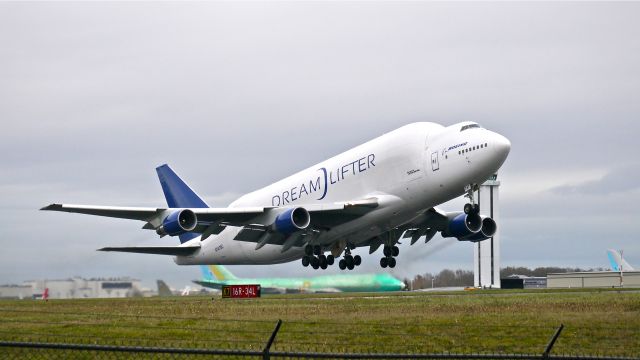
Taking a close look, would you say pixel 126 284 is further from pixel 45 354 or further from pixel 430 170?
pixel 45 354

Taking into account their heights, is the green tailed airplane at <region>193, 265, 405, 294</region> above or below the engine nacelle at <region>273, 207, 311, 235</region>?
below

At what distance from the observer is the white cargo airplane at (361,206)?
134ft

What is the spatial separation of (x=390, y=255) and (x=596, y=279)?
4033cm

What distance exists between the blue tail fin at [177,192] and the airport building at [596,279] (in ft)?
140

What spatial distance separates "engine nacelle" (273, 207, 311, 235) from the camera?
44.5 meters

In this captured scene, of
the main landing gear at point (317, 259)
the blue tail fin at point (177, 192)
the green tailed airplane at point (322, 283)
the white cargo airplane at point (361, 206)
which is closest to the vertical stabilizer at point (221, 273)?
the green tailed airplane at point (322, 283)

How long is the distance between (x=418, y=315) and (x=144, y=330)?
8.80 meters

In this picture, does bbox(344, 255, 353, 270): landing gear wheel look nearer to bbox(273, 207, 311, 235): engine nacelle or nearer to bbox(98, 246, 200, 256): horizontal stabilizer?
bbox(273, 207, 311, 235): engine nacelle

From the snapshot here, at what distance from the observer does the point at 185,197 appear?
6141 cm

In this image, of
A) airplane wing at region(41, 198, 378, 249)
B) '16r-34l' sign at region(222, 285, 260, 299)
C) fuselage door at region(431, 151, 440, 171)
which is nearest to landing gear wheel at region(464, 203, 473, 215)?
fuselage door at region(431, 151, 440, 171)

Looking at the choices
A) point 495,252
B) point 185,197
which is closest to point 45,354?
point 185,197

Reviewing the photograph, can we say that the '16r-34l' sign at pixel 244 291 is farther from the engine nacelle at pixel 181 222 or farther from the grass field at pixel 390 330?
the grass field at pixel 390 330

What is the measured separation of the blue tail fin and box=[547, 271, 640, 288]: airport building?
140 feet

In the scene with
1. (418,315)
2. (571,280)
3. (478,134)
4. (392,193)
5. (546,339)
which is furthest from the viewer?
(571,280)
